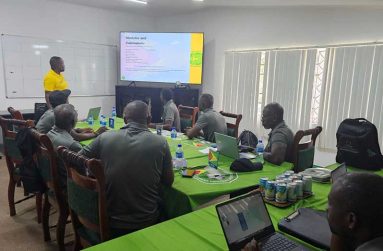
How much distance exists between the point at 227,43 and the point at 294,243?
179 inches

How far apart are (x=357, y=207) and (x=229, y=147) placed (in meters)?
Answer: 1.65

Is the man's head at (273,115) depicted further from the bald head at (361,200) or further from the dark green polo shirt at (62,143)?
the bald head at (361,200)

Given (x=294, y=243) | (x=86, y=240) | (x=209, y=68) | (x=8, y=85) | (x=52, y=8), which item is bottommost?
(x=86, y=240)

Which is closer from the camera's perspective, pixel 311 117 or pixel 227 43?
pixel 311 117

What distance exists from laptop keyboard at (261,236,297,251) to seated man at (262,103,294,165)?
1.20 metres

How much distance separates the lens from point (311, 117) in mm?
4363

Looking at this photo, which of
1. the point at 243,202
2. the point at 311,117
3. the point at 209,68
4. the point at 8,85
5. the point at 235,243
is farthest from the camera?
the point at 209,68

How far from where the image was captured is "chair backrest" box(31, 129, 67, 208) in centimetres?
206

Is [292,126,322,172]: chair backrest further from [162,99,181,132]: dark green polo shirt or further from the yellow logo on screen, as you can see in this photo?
the yellow logo on screen

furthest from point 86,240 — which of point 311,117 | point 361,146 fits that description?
point 311,117

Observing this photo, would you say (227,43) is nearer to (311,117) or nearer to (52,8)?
(311,117)

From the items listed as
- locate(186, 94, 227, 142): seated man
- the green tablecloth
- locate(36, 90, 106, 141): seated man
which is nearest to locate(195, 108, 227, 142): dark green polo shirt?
locate(186, 94, 227, 142): seated man

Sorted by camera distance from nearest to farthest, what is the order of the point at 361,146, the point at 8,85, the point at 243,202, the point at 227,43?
the point at 243,202
the point at 361,146
the point at 8,85
the point at 227,43

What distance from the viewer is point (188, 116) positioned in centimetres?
455
